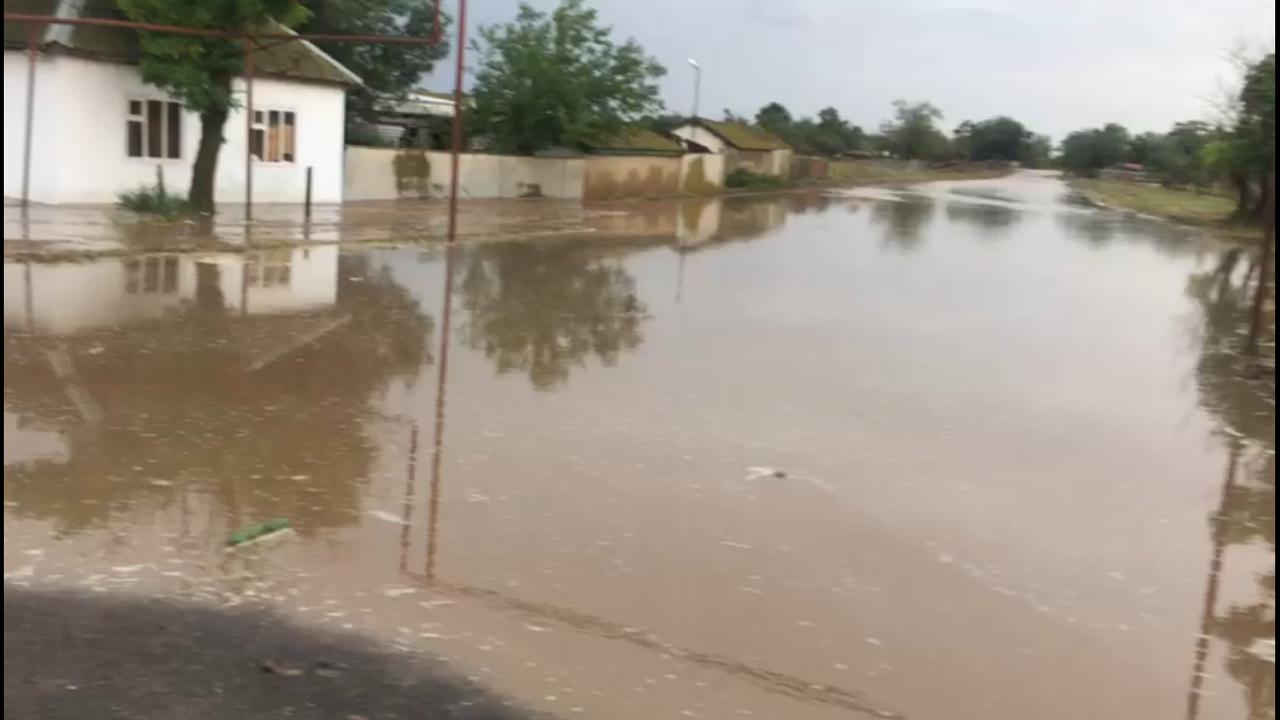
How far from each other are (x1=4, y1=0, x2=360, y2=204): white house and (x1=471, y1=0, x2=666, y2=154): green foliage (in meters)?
13.2

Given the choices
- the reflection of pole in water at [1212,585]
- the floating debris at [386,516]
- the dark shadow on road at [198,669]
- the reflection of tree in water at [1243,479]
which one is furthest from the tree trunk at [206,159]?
the dark shadow on road at [198,669]

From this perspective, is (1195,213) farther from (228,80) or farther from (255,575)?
(255,575)

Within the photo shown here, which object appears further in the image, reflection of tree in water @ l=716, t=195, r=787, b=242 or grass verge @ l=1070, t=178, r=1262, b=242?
grass verge @ l=1070, t=178, r=1262, b=242

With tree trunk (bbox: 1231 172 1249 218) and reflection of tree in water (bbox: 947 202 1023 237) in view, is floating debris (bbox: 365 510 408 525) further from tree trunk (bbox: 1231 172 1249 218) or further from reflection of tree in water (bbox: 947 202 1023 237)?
tree trunk (bbox: 1231 172 1249 218)

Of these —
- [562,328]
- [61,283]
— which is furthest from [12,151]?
[562,328]

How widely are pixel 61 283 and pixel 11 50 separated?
39.6ft

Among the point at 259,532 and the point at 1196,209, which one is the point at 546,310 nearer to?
the point at 259,532

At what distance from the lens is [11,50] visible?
2355 cm

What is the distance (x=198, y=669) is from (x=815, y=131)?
124 metres

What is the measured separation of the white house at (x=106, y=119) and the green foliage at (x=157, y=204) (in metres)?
1.71

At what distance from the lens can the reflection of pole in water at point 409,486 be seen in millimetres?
6328

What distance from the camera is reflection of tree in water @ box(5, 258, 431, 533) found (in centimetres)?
684

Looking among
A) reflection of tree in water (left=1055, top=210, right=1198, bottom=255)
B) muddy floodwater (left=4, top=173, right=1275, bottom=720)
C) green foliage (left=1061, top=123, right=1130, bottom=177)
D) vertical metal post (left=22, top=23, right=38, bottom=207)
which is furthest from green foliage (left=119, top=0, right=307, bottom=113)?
green foliage (left=1061, top=123, right=1130, bottom=177)

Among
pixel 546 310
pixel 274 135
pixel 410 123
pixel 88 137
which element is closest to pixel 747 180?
pixel 410 123
